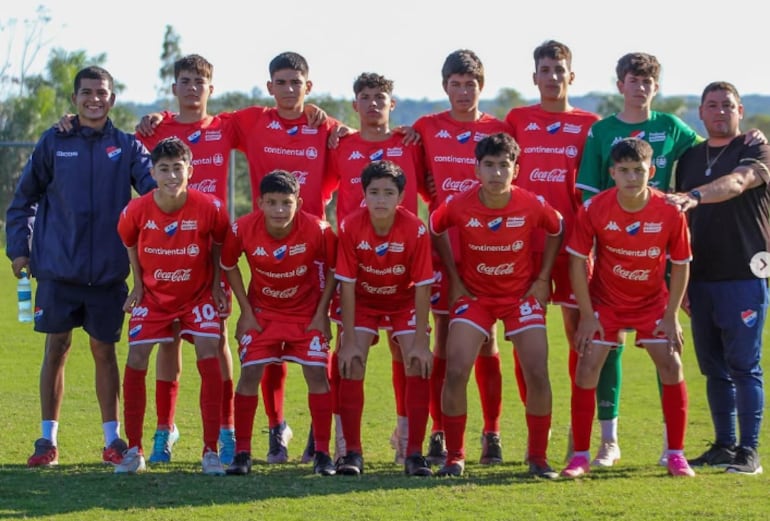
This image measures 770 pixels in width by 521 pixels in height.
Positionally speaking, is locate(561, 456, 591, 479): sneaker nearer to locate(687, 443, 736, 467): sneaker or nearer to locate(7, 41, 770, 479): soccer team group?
locate(7, 41, 770, 479): soccer team group

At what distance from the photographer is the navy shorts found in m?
7.11

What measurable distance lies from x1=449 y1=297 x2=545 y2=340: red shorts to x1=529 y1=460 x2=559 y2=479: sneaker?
72 centimetres

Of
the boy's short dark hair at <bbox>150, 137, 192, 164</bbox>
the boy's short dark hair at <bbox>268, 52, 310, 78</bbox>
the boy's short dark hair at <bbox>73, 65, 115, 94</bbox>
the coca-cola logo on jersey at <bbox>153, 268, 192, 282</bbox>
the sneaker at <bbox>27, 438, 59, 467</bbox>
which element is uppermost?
the boy's short dark hair at <bbox>268, 52, 310, 78</bbox>

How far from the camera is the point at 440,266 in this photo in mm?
7180

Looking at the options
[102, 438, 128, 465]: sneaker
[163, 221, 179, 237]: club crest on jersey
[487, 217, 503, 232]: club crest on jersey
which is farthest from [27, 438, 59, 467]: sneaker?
[487, 217, 503, 232]: club crest on jersey

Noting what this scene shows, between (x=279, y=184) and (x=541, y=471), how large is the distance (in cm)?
212

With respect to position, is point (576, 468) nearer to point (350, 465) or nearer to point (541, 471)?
point (541, 471)

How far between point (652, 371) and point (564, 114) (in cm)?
623

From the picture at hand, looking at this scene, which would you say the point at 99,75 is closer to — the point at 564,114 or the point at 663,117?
the point at 564,114

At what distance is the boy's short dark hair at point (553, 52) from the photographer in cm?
721

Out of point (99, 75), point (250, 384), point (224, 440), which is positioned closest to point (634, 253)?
point (250, 384)

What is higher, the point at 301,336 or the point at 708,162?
the point at 708,162

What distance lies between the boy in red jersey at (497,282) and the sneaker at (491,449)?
1.91 ft

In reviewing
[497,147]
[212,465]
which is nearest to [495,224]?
[497,147]
